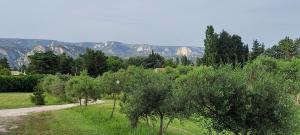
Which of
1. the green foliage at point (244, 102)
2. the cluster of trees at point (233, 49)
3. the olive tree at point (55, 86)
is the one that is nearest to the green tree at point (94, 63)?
the cluster of trees at point (233, 49)

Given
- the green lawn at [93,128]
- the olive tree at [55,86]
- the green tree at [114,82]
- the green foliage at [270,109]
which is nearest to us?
the green foliage at [270,109]

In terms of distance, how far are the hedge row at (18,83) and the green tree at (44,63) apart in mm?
32239

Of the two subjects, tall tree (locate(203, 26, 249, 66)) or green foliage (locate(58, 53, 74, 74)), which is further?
green foliage (locate(58, 53, 74, 74))

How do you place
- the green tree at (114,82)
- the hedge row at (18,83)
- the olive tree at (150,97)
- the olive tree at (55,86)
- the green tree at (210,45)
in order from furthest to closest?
1. the green tree at (210,45)
2. the hedge row at (18,83)
3. the olive tree at (55,86)
4. the green tree at (114,82)
5. the olive tree at (150,97)

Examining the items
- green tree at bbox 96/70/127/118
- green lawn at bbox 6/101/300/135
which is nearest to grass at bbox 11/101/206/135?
green lawn at bbox 6/101/300/135

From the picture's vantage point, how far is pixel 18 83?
110688 mm

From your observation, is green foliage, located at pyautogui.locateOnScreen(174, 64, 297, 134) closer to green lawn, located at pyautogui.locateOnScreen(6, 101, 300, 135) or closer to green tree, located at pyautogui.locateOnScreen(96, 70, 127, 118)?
green lawn, located at pyautogui.locateOnScreen(6, 101, 300, 135)

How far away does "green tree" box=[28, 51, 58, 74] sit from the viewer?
14575cm

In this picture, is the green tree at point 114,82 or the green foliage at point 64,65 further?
the green foliage at point 64,65

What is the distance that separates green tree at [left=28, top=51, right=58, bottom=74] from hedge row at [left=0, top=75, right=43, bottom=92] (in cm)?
3224

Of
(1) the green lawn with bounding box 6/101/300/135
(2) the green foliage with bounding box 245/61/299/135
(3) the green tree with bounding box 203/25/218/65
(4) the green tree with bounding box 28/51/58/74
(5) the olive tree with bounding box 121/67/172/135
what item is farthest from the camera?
(4) the green tree with bounding box 28/51/58/74

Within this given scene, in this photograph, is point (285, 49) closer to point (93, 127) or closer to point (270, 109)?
point (93, 127)

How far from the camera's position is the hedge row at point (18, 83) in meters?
109

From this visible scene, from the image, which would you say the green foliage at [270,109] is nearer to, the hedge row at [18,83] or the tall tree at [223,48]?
the hedge row at [18,83]
